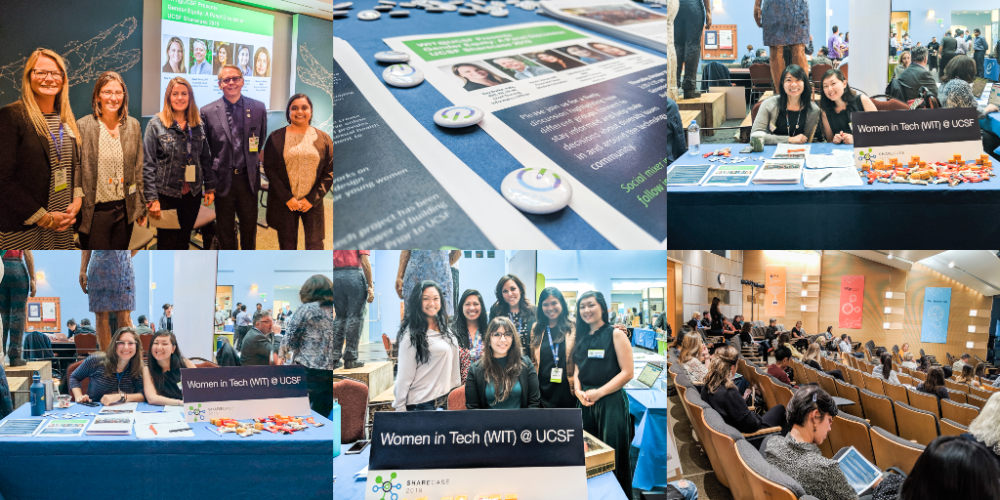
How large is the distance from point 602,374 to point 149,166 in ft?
7.33

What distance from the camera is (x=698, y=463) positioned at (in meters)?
3.30

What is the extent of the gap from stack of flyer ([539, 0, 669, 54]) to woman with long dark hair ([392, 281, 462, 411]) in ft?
4.66

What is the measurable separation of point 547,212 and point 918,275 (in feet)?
6.96

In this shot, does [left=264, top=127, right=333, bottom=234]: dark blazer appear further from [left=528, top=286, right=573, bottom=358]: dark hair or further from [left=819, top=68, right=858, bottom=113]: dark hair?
[left=819, top=68, right=858, bottom=113]: dark hair

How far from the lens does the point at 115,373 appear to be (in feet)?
9.47

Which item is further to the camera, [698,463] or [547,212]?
[698,463]

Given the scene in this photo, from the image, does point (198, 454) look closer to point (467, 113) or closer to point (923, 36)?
point (467, 113)

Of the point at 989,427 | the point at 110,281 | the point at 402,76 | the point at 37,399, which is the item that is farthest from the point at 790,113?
the point at 37,399

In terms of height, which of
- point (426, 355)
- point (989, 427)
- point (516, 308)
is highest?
point (516, 308)

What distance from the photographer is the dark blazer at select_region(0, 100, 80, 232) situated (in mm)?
2639

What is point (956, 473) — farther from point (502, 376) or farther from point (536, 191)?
point (536, 191)

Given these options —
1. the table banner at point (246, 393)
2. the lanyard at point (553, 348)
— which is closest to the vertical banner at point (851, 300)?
the lanyard at point (553, 348)

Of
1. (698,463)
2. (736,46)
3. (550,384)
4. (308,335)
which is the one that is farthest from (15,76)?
(698,463)

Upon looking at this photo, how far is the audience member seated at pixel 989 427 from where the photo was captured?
2.87m
